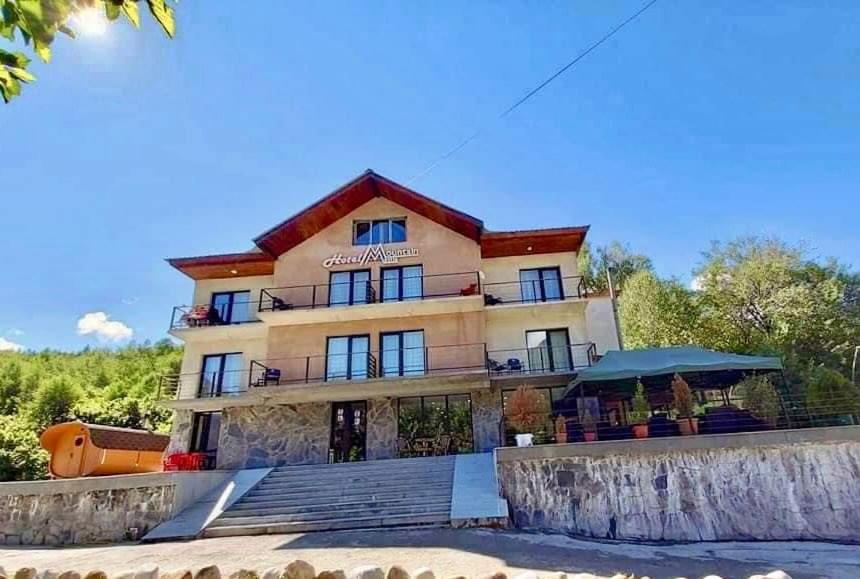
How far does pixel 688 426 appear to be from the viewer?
33.9 ft

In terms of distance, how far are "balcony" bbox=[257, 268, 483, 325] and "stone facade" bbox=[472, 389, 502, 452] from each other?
10.5 feet

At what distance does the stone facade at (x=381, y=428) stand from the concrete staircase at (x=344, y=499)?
247 cm

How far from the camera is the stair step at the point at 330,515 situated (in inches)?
401

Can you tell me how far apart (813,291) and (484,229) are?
1689 centimetres

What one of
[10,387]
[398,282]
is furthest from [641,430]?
[10,387]

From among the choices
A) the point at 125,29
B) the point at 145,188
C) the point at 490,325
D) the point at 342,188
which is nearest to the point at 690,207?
the point at 490,325

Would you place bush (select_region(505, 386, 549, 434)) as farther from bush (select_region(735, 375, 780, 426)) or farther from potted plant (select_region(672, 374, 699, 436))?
bush (select_region(735, 375, 780, 426))

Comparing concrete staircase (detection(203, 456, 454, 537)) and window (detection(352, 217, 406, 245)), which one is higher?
window (detection(352, 217, 406, 245))

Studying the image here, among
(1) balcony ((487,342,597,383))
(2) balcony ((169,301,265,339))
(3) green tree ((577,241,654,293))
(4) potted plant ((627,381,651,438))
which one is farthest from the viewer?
(3) green tree ((577,241,654,293))

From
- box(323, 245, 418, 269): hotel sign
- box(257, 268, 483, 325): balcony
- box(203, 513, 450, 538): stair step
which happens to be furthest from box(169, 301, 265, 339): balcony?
box(203, 513, 450, 538): stair step

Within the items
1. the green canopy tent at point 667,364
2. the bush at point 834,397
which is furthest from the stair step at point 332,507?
the bush at point 834,397

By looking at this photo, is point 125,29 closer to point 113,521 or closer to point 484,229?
point 113,521

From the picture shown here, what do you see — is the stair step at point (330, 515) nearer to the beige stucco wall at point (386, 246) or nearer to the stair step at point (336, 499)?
the stair step at point (336, 499)

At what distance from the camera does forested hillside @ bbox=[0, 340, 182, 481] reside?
17419 millimetres
